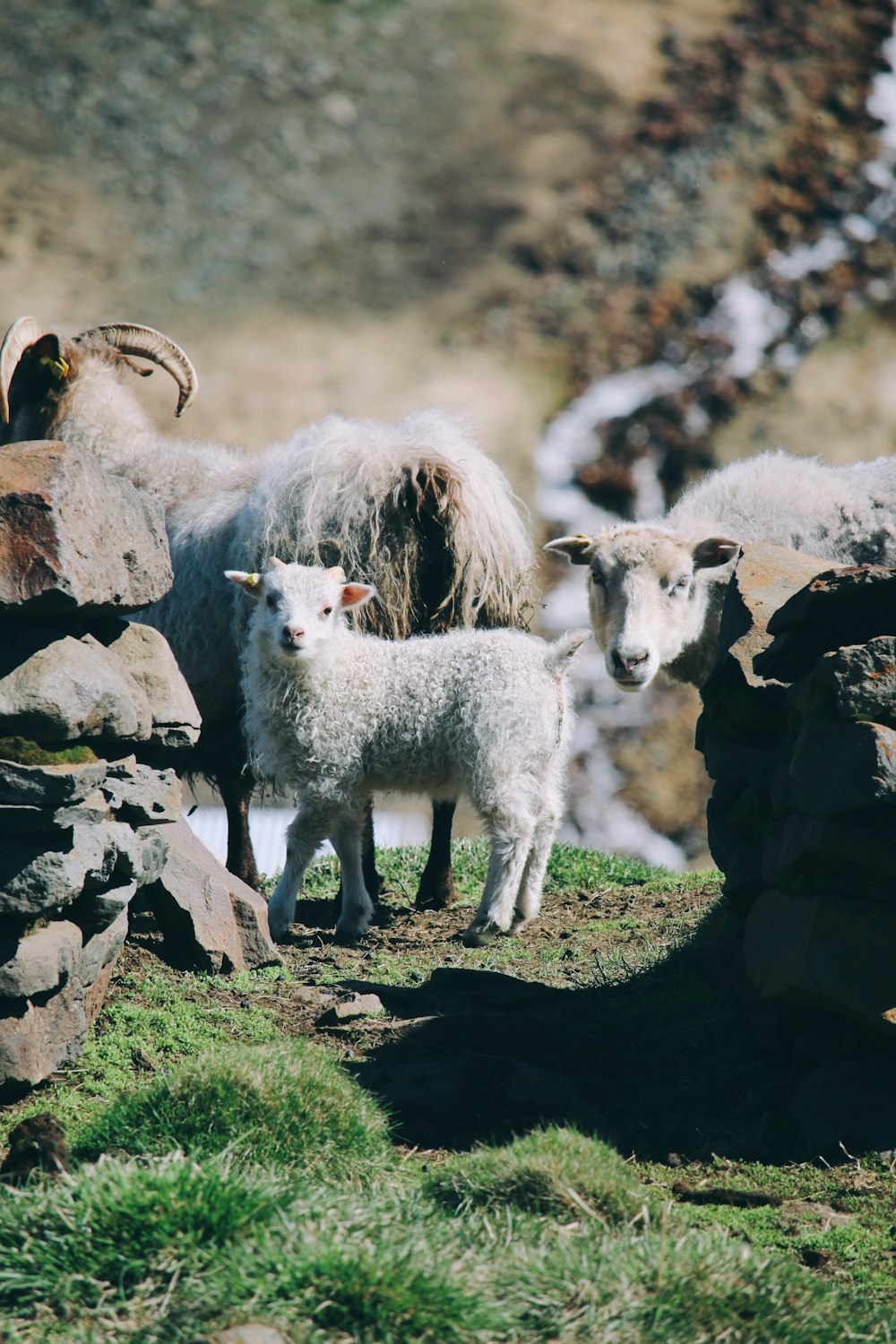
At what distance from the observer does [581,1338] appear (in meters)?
2.86

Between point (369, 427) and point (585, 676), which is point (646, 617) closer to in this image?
point (369, 427)

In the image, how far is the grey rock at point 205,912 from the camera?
5.66 m

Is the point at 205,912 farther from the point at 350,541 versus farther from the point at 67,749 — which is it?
the point at 350,541

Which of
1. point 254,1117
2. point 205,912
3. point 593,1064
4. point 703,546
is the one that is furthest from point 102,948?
point 703,546

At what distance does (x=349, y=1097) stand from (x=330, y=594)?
3.12m

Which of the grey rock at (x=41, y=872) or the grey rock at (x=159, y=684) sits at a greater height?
the grey rock at (x=159, y=684)

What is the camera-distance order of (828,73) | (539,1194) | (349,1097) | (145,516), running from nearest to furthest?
(539,1194)
(349,1097)
(145,516)
(828,73)

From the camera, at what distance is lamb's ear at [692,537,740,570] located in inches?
287

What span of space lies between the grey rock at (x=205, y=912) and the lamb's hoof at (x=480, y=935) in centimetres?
103

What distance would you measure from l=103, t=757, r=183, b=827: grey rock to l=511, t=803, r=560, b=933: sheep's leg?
207 centimetres

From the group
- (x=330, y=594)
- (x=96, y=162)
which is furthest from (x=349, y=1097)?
(x=96, y=162)

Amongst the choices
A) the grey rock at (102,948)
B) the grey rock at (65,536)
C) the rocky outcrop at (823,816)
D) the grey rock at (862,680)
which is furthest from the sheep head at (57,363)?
the grey rock at (862,680)

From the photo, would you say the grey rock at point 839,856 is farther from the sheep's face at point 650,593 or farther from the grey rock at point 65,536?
the grey rock at point 65,536

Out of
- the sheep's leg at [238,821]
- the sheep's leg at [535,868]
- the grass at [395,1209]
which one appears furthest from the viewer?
the sheep's leg at [238,821]
